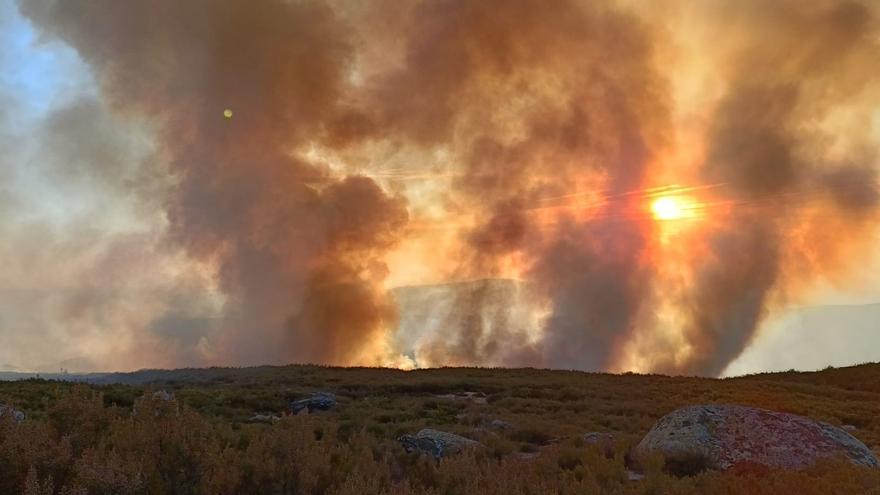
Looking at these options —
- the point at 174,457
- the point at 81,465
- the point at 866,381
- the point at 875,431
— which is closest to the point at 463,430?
the point at 174,457

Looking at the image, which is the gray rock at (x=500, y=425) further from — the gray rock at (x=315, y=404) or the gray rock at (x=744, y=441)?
the gray rock at (x=315, y=404)

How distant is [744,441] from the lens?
11828 millimetres

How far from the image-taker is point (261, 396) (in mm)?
26312

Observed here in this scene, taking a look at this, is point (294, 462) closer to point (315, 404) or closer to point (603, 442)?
point (603, 442)

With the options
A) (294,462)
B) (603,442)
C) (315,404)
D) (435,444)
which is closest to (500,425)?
(603,442)

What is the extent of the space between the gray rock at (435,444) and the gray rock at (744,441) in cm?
377

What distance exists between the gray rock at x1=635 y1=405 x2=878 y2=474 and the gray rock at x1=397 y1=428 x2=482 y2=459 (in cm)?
377

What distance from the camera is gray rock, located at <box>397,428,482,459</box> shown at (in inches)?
495

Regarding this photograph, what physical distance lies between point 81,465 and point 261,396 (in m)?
21.1

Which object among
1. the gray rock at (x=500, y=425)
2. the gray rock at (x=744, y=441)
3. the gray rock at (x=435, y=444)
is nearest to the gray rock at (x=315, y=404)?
the gray rock at (x=500, y=425)

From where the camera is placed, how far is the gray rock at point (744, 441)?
11219mm

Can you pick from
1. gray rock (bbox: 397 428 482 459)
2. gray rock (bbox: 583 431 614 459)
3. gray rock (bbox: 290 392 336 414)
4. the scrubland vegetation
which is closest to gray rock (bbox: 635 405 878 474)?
gray rock (bbox: 583 431 614 459)

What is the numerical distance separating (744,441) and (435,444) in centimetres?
624

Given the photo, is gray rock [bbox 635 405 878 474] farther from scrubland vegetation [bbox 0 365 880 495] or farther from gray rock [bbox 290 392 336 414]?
gray rock [bbox 290 392 336 414]
